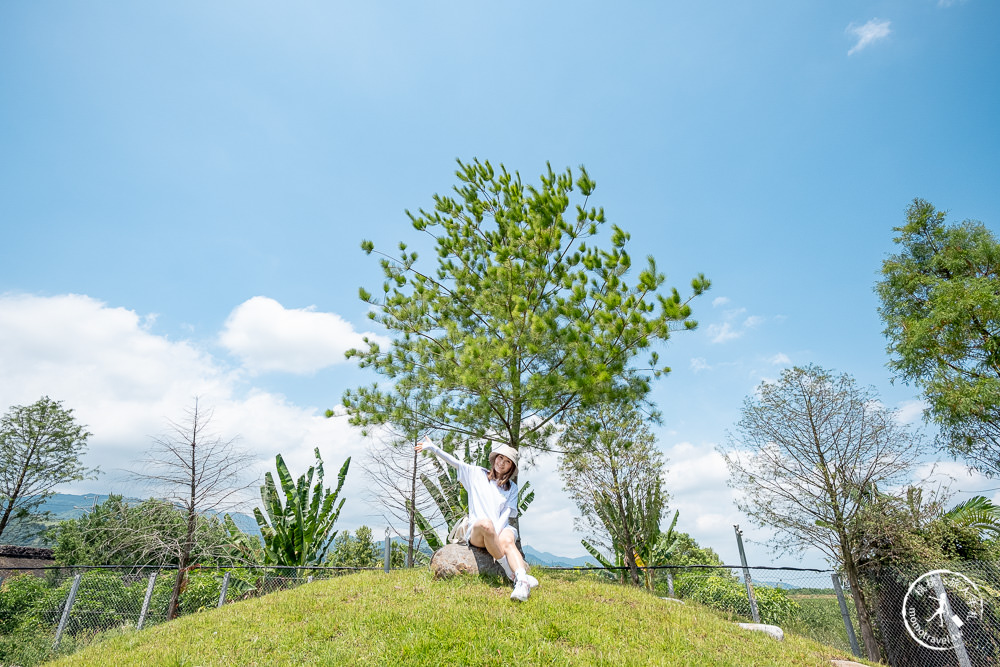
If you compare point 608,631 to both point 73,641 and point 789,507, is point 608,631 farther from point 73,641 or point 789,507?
point 73,641

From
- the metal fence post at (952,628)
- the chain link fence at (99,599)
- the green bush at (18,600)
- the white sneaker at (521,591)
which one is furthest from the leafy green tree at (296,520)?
the metal fence post at (952,628)

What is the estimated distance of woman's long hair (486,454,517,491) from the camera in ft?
21.0

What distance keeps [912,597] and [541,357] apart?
24.5 feet

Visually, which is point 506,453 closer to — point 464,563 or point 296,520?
point 464,563

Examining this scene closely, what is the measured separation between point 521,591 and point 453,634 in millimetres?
1182

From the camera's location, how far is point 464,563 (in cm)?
629

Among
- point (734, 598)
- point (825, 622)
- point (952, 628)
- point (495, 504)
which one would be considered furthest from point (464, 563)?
point (734, 598)

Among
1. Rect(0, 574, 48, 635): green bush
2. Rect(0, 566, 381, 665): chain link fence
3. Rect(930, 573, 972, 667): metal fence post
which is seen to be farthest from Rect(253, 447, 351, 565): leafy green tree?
Rect(930, 573, 972, 667): metal fence post

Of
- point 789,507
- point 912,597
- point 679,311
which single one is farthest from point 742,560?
point 679,311

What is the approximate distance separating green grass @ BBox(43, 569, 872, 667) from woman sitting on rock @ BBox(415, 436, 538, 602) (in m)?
0.40

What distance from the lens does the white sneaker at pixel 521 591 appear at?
522cm

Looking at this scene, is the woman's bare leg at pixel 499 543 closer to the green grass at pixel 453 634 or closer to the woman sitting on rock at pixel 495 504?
the woman sitting on rock at pixel 495 504

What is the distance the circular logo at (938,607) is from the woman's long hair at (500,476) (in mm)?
6185

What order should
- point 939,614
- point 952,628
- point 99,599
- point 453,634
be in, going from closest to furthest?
point 453,634
point 952,628
point 939,614
point 99,599
